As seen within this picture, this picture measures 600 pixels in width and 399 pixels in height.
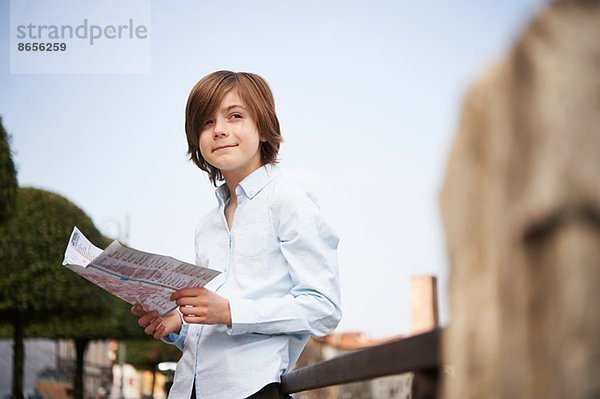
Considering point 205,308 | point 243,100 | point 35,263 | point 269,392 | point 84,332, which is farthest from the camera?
point 84,332

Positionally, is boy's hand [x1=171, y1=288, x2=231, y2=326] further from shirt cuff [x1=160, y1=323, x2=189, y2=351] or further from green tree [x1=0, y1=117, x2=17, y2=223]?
green tree [x1=0, y1=117, x2=17, y2=223]

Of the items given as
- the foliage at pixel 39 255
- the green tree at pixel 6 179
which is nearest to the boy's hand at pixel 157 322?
the green tree at pixel 6 179

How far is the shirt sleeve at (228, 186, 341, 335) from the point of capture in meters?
1.90

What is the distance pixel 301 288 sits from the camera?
6.32 feet

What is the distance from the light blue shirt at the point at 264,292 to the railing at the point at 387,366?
0.27 ft

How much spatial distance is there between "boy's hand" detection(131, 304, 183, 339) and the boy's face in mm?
326

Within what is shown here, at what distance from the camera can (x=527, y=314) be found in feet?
1.89

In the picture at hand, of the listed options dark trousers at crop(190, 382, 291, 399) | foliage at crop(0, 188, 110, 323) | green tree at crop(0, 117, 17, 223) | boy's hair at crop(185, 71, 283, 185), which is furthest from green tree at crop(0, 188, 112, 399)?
dark trousers at crop(190, 382, 291, 399)

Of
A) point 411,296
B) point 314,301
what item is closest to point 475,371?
point 314,301

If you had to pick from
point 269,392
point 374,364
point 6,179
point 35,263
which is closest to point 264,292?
point 269,392

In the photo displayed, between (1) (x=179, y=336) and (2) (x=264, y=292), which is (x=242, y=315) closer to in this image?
(2) (x=264, y=292)

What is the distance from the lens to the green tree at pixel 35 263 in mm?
14602

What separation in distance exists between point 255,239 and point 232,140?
0.26m

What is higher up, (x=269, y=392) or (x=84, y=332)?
(x=84, y=332)
